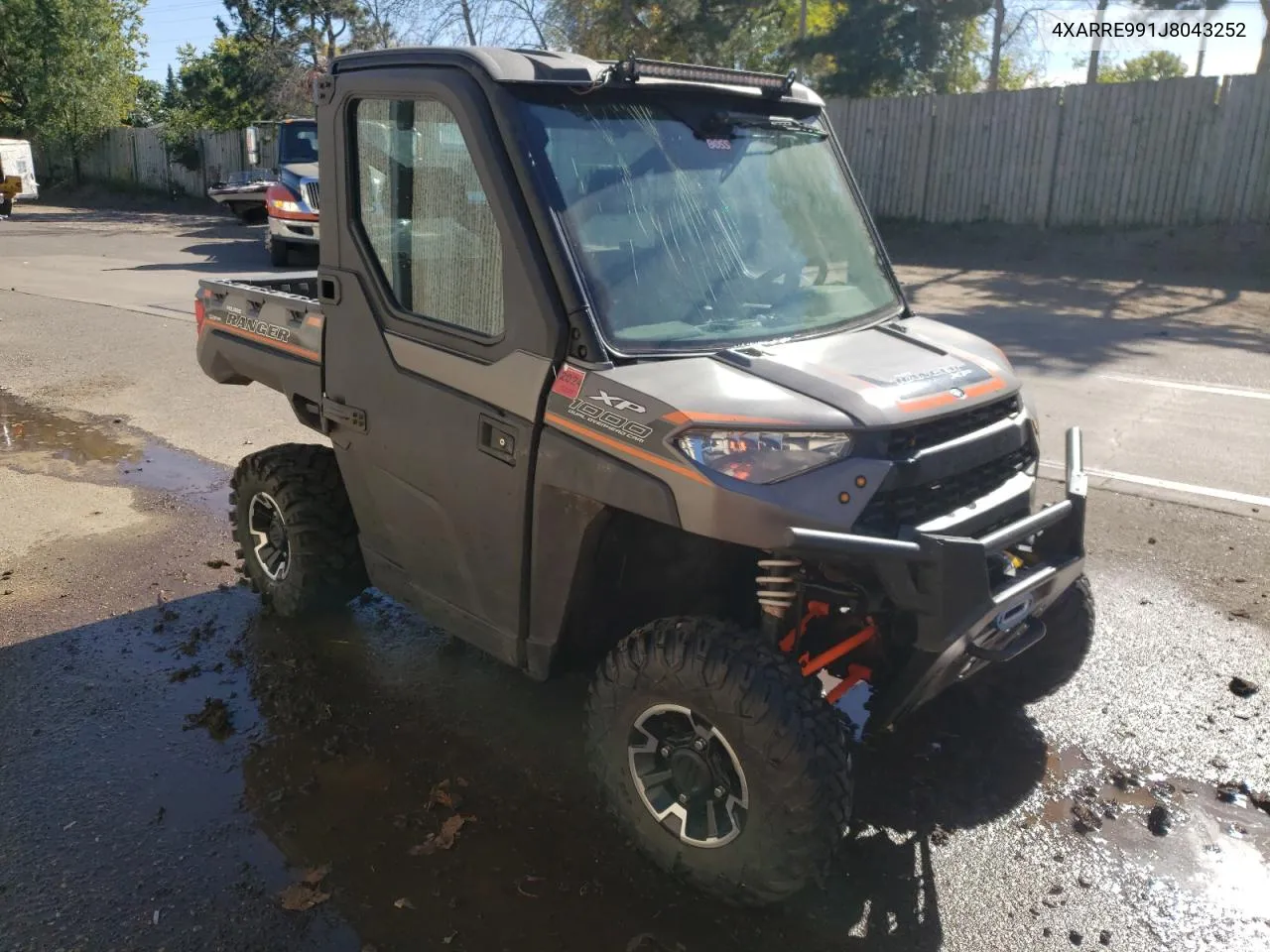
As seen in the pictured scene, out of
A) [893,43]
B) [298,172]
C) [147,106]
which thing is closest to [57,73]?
[147,106]

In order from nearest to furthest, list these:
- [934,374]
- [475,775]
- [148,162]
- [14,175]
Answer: [934,374] → [475,775] → [14,175] → [148,162]

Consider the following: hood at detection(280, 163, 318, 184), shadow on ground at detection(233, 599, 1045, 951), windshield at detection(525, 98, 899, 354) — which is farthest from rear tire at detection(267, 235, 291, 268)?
windshield at detection(525, 98, 899, 354)

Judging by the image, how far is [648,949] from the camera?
9.52ft

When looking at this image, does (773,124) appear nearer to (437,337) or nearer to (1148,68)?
(437,337)

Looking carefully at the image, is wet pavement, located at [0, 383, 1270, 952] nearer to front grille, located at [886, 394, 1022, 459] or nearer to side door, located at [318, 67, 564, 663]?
side door, located at [318, 67, 564, 663]

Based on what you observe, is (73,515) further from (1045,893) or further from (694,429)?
(1045,893)

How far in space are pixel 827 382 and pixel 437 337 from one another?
127cm

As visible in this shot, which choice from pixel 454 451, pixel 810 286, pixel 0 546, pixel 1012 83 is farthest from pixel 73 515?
pixel 1012 83

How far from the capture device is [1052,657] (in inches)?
156

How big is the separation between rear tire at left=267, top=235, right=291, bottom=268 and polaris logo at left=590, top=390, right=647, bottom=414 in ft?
53.2

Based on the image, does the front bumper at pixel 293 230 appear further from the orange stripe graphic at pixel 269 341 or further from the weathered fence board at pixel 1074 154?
the orange stripe graphic at pixel 269 341

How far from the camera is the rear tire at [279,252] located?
17875 mm

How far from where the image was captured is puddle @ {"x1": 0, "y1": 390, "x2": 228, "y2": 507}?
679 centimetres

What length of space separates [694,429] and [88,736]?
260 centimetres
